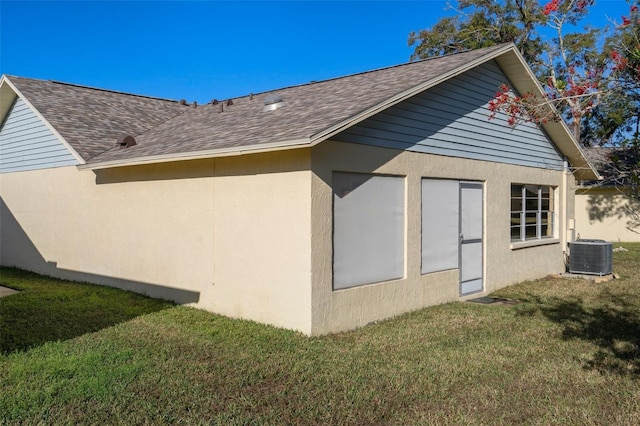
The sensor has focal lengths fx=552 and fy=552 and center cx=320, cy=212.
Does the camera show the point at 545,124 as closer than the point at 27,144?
Yes

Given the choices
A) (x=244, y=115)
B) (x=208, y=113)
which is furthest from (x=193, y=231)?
(x=208, y=113)

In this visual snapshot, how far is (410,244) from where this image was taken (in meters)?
9.10

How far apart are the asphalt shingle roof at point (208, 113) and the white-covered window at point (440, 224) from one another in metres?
2.01

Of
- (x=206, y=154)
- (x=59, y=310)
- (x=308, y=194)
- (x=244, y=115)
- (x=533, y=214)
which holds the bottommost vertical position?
(x=59, y=310)

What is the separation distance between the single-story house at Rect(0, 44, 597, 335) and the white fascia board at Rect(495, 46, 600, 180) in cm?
6

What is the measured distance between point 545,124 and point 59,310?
10.9 m

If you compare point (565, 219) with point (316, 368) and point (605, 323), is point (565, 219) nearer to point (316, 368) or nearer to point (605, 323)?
point (605, 323)

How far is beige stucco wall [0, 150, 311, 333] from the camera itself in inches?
301

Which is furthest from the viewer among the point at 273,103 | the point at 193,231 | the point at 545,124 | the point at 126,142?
the point at 545,124

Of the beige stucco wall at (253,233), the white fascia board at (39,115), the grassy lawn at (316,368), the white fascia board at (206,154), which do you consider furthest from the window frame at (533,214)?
the white fascia board at (39,115)

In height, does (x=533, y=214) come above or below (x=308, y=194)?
below

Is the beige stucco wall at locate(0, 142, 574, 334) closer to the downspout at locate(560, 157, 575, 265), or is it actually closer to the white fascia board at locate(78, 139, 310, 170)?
the white fascia board at locate(78, 139, 310, 170)

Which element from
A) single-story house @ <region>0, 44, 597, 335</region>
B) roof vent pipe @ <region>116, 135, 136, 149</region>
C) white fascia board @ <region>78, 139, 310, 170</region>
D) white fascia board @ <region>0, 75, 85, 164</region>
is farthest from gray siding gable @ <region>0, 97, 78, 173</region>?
white fascia board @ <region>78, 139, 310, 170</region>

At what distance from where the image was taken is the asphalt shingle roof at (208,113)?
8.15 metres
